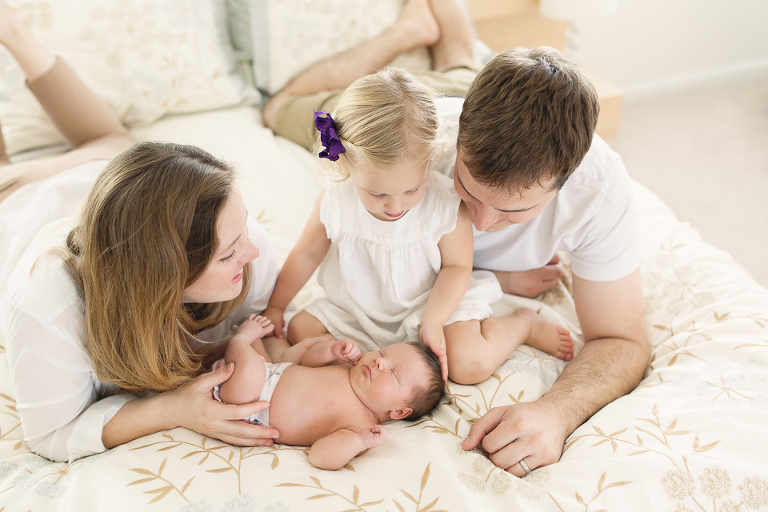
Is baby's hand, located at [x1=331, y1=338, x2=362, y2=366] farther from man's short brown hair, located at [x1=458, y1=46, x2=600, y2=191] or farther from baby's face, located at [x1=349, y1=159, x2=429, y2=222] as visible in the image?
man's short brown hair, located at [x1=458, y1=46, x2=600, y2=191]

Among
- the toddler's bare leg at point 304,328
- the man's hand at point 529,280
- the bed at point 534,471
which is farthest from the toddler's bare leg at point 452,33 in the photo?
the toddler's bare leg at point 304,328

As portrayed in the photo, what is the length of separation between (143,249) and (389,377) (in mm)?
546

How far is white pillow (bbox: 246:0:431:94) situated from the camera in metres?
2.16

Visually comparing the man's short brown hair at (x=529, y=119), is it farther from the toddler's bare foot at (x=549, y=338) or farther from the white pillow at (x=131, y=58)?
the white pillow at (x=131, y=58)

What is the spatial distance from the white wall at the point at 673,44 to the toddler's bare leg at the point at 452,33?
1269 millimetres

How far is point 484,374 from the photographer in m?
1.28

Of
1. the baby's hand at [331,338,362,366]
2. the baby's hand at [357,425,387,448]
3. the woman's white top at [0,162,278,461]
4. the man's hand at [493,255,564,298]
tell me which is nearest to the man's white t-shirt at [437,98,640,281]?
the man's hand at [493,255,564,298]

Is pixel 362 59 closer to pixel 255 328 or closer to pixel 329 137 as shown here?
pixel 329 137

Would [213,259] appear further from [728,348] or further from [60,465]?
[728,348]

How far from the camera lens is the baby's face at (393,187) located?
1.16 meters

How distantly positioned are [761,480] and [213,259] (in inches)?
39.3

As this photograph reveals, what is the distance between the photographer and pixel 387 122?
3.67ft

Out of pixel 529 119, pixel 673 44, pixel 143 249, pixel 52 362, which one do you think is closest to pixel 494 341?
pixel 529 119

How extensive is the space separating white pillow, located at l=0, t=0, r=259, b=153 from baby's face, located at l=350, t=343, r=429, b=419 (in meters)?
1.35
